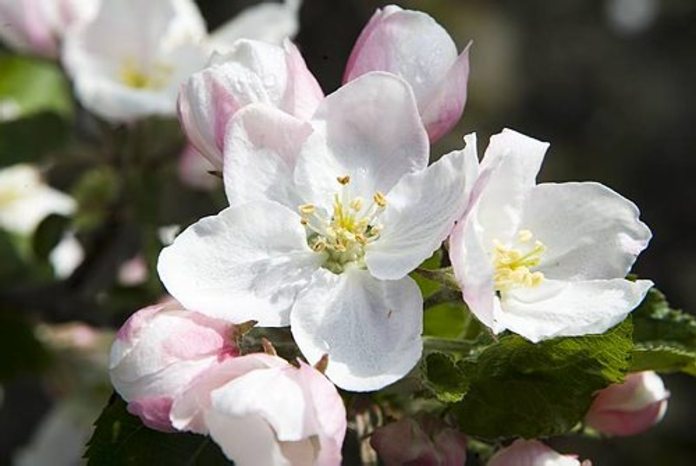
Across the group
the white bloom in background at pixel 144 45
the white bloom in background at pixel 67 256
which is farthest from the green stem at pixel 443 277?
the white bloom in background at pixel 67 256

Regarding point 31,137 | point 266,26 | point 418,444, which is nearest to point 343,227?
point 418,444

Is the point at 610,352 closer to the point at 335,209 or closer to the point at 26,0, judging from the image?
the point at 335,209

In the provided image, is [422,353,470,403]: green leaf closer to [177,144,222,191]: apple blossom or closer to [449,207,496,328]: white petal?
[449,207,496,328]: white petal

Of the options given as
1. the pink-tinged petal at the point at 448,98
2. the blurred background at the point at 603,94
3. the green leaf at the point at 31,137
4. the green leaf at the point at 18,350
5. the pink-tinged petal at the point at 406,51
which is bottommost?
the blurred background at the point at 603,94

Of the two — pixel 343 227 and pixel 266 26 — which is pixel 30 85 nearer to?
pixel 266 26

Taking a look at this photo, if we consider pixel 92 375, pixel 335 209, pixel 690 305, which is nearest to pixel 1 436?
pixel 92 375

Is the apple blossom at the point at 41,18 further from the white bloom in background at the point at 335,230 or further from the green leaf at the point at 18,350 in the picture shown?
the white bloom in background at the point at 335,230

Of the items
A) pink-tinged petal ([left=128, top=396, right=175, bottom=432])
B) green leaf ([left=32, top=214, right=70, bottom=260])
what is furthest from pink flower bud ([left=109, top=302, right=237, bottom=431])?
green leaf ([left=32, top=214, right=70, bottom=260])
